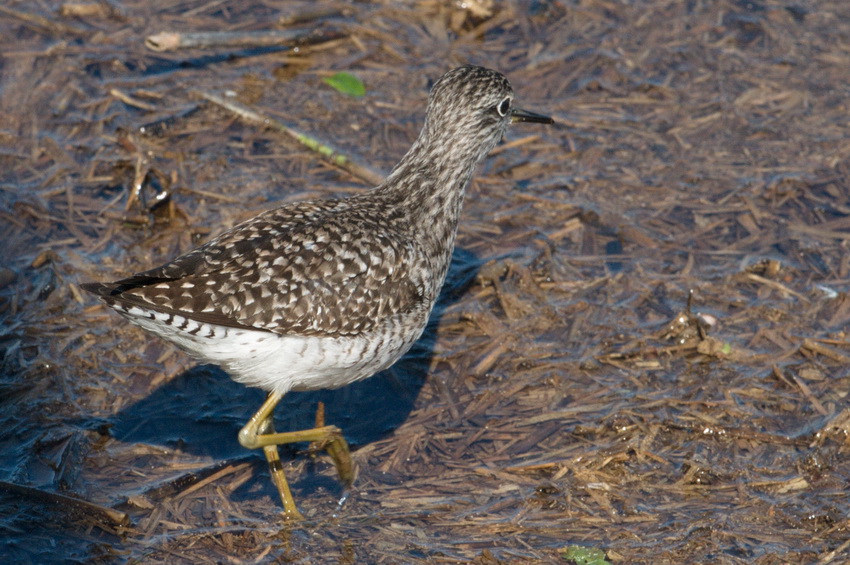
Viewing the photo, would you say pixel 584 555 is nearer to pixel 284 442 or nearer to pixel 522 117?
pixel 284 442


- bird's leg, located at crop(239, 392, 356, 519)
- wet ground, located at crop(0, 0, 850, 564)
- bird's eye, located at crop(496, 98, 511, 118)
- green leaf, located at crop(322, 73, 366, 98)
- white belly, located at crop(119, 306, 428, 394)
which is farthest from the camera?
green leaf, located at crop(322, 73, 366, 98)

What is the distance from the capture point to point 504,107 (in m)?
7.34

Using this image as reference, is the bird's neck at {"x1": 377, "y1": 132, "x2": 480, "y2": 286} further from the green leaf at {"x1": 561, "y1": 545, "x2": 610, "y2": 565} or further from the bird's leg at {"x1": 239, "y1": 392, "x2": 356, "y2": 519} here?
the green leaf at {"x1": 561, "y1": 545, "x2": 610, "y2": 565}

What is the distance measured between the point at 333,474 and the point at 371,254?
1565mm

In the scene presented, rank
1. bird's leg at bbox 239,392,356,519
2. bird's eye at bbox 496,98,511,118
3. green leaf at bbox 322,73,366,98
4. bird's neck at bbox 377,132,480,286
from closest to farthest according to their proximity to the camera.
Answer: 1. bird's leg at bbox 239,392,356,519
2. bird's neck at bbox 377,132,480,286
3. bird's eye at bbox 496,98,511,118
4. green leaf at bbox 322,73,366,98

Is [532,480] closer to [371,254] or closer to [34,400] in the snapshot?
[371,254]

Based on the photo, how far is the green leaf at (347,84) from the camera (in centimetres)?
985

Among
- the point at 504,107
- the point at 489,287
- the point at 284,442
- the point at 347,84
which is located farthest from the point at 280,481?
the point at 347,84

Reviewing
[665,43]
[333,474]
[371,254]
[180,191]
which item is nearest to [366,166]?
[180,191]

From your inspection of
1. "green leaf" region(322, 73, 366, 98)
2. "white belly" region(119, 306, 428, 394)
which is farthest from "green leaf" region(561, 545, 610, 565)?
"green leaf" region(322, 73, 366, 98)

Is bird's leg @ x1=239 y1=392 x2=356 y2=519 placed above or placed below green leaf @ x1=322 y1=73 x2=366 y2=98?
below

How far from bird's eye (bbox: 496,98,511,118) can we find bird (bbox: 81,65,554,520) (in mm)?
141

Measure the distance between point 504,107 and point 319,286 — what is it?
2.29 m

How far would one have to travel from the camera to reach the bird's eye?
23.7 feet
